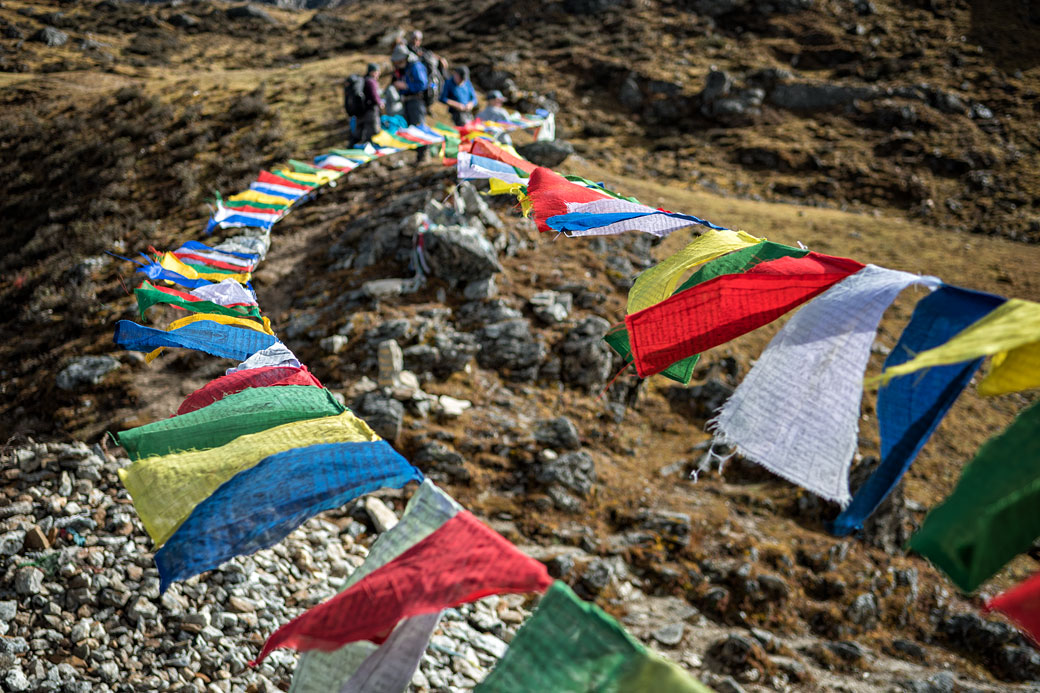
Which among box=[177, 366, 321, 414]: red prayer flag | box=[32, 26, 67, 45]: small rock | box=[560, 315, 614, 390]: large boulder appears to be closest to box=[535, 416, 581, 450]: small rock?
box=[560, 315, 614, 390]: large boulder

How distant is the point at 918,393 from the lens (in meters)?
2.72

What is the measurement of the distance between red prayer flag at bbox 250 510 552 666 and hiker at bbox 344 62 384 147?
13880mm

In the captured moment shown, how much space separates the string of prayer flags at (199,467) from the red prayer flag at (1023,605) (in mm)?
2516

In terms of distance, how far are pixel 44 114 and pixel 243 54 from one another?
19.0 meters

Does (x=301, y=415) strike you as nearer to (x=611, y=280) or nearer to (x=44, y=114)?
(x=611, y=280)

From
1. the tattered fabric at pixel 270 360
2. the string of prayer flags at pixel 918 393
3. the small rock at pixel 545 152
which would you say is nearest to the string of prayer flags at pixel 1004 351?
the string of prayer flags at pixel 918 393

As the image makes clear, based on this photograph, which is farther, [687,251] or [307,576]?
[307,576]

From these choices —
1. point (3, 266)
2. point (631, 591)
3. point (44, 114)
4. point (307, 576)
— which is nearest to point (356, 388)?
point (307, 576)

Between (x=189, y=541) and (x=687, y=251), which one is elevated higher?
(x=687, y=251)

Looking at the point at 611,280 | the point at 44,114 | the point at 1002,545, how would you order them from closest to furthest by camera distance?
the point at 1002,545
the point at 611,280
the point at 44,114

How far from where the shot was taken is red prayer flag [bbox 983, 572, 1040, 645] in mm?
1758

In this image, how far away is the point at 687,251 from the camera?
4.28m

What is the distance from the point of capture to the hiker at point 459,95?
16.7 m

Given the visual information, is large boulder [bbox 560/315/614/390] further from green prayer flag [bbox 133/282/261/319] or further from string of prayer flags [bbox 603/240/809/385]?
string of prayer flags [bbox 603/240/809/385]
